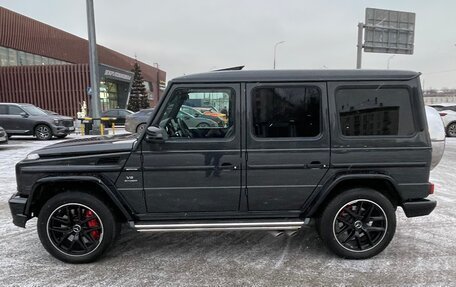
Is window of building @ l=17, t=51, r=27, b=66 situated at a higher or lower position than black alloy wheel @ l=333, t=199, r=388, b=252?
higher

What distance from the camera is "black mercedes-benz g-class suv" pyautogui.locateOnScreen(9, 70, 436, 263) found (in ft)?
11.3

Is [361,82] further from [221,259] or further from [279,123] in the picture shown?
[221,259]

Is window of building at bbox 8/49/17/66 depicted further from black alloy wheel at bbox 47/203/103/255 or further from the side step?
the side step

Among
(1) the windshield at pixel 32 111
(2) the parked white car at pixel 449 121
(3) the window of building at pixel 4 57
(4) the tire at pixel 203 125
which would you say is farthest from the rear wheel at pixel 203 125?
(3) the window of building at pixel 4 57

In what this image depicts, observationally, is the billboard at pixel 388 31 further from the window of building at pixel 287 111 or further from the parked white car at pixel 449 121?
the window of building at pixel 287 111

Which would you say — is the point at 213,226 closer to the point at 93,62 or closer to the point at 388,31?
Answer: the point at 93,62

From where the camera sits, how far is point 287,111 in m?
A: 3.46

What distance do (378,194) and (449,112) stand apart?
15.7m

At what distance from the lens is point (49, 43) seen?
37.9 meters

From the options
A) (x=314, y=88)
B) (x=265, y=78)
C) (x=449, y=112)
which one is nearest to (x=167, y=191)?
(x=265, y=78)

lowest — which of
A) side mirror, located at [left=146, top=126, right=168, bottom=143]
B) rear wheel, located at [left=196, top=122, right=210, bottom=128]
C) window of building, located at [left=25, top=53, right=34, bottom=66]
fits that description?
side mirror, located at [left=146, top=126, right=168, bottom=143]

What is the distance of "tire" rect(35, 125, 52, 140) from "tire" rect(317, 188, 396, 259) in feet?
45.8

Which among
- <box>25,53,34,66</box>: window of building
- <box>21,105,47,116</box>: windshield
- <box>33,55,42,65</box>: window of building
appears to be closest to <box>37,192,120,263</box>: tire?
<box>21,105,47,116</box>: windshield

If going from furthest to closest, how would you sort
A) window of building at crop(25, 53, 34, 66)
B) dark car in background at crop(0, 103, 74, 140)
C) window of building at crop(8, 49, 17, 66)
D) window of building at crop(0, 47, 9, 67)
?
window of building at crop(25, 53, 34, 66) < window of building at crop(8, 49, 17, 66) < window of building at crop(0, 47, 9, 67) < dark car in background at crop(0, 103, 74, 140)
